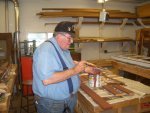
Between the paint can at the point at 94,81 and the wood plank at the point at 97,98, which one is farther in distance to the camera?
the paint can at the point at 94,81

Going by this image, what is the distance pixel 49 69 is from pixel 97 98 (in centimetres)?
58

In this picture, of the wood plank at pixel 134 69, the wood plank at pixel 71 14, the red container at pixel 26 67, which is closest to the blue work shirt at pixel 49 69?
the wood plank at pixel 134 69

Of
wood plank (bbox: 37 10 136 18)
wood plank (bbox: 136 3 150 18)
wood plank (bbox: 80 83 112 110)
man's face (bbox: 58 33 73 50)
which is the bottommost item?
wood plank (bbox: 80 83 112 110)

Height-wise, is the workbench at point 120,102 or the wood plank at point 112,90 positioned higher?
the wood plank at point 112,90

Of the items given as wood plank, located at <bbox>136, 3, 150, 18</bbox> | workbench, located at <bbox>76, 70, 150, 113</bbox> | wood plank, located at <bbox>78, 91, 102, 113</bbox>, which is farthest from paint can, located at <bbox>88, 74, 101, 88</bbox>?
wood plank, located at <bbox>136, 3, 150, 18</bbox>

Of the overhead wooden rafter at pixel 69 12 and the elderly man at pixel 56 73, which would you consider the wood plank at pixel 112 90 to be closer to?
the elderly man at pixel 56 73

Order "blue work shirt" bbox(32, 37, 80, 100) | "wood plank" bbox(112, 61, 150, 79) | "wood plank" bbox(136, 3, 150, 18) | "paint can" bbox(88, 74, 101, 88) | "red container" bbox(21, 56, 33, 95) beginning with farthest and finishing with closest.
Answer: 1. "wood plank" bbox(136, 3, 150, 18)
2. "red container" bbox(21, 56, 33, 95)
3. "wood plank" bbox(112, 61, 150, 79)
4. "paint can" bbox(88, 74, 101, 88)
5. "blue work shirt" bbox(32, 37, 80, 100)

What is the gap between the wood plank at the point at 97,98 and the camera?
1.70m

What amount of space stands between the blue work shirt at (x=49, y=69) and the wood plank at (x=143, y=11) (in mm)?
3635

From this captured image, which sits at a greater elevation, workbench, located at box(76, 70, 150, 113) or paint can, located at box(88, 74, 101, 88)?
paint can, located at box(88, 74, 101, 88)

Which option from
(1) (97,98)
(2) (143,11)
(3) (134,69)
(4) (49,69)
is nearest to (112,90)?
(1) (97,98)

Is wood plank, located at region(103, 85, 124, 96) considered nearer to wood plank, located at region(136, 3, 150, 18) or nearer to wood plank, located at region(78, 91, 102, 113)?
wood plank, located at region(78, 91, 102, 113)

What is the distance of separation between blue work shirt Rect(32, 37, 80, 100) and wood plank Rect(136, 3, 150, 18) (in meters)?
3.64

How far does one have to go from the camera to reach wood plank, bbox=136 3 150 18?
4.74 metres
